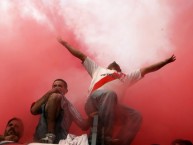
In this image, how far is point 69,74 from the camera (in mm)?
4754

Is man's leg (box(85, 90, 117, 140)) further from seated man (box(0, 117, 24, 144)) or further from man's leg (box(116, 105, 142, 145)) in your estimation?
seated man (box(0, 117, 24, 144))

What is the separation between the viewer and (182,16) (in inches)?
196

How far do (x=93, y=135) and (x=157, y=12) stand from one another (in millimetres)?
2551

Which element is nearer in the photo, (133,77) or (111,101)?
(111,101)

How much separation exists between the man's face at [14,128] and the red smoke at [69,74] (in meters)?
0.21

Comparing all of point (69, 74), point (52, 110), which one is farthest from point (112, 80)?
point (69, 74)

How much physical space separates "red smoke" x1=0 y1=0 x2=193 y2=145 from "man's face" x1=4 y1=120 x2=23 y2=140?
0.69ft

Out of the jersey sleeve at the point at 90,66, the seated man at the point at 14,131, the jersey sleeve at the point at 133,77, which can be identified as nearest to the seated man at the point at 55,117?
the seated man at the point at 14,131

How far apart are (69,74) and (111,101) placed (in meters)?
1.53

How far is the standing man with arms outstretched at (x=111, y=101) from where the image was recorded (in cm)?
325

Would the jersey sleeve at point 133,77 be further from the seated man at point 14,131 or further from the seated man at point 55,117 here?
the seated man at point 14,131

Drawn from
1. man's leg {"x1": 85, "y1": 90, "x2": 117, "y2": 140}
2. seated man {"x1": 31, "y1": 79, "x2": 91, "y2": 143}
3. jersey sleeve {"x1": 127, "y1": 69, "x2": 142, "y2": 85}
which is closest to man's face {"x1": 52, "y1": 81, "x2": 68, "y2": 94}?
seated man {"x1": 31, "y1": 79, "x2": 91, "y2": 143}

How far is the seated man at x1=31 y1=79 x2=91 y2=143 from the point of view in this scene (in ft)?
10.8

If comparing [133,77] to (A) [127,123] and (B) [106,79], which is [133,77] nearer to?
(B) [106,79]
